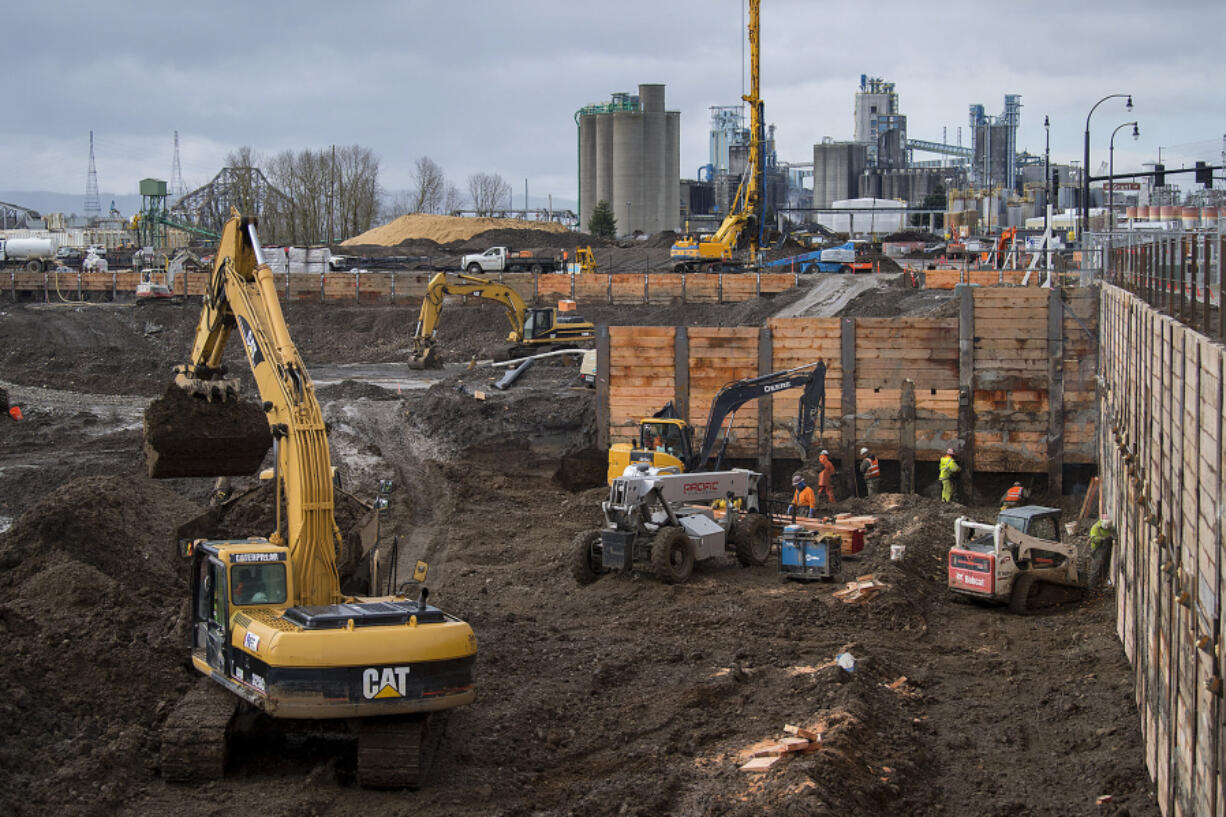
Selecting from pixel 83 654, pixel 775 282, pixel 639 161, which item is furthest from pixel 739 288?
pixel 639 161

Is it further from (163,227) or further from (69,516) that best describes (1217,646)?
(163,227)

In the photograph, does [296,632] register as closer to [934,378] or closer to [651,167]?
[934,378]

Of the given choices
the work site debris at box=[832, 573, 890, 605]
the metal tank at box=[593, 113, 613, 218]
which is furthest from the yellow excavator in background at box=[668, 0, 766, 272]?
the metal tank at box=[593, 113, 613, 218]

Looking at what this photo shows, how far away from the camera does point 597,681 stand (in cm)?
1469

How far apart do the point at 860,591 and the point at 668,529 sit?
3.14 m

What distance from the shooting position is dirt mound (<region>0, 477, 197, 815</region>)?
10945 mm

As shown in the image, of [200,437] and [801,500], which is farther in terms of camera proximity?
[801,500]

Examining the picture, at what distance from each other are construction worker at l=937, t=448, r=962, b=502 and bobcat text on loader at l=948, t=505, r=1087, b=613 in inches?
283

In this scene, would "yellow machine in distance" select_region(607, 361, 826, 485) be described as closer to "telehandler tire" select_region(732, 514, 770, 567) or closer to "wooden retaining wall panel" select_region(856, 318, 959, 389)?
"telehandler tire" select_region(732, 514, 770, 567)

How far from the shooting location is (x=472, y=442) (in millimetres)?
29688

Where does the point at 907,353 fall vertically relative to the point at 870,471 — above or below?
above

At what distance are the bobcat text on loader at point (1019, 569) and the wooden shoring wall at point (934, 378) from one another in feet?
29.6

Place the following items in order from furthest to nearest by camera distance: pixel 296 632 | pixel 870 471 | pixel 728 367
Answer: pixel 728 367, pixel 870 471, pixel 296 632

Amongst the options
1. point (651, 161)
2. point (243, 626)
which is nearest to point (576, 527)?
point (243, 626)
